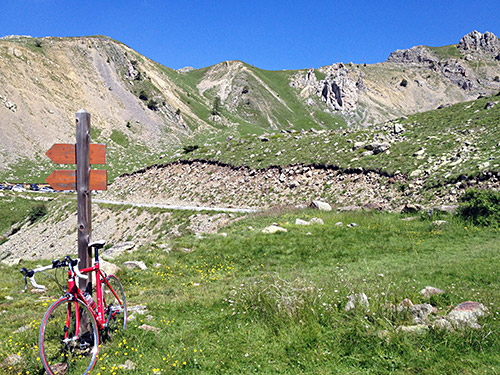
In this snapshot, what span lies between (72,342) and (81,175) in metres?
3.23

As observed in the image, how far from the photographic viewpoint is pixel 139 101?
353ft

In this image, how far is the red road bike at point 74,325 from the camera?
5.70m

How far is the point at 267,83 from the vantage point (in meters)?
183

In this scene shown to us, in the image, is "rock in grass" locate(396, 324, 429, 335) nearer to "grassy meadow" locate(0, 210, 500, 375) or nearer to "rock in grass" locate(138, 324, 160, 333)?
"grassy meadow" locate(0, 210, 500, 375)

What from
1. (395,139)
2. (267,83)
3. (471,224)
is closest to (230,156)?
(395,139)

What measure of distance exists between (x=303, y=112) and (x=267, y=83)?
99.1 feet

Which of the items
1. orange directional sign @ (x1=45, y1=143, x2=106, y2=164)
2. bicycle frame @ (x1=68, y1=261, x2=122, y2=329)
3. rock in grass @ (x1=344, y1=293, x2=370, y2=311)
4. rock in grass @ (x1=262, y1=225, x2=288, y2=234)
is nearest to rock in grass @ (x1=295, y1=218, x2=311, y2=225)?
rock in grass @ (x1=262, y1=225, x2=288, y2=234)

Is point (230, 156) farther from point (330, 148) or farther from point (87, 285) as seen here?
point (87, 285)

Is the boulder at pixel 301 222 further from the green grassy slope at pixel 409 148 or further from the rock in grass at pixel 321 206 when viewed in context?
the green grassy slope at pixel 409 148

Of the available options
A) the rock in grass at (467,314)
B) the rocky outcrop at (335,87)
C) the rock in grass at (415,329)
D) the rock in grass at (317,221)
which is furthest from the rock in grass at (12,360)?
the rocky outcrop at (335,87)

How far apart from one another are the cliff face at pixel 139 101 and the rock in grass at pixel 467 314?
56.8m

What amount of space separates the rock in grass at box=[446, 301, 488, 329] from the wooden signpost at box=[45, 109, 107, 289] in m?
7.46

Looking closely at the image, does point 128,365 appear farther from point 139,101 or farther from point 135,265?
point 139,101

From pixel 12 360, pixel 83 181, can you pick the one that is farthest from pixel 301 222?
pixel 12 360
